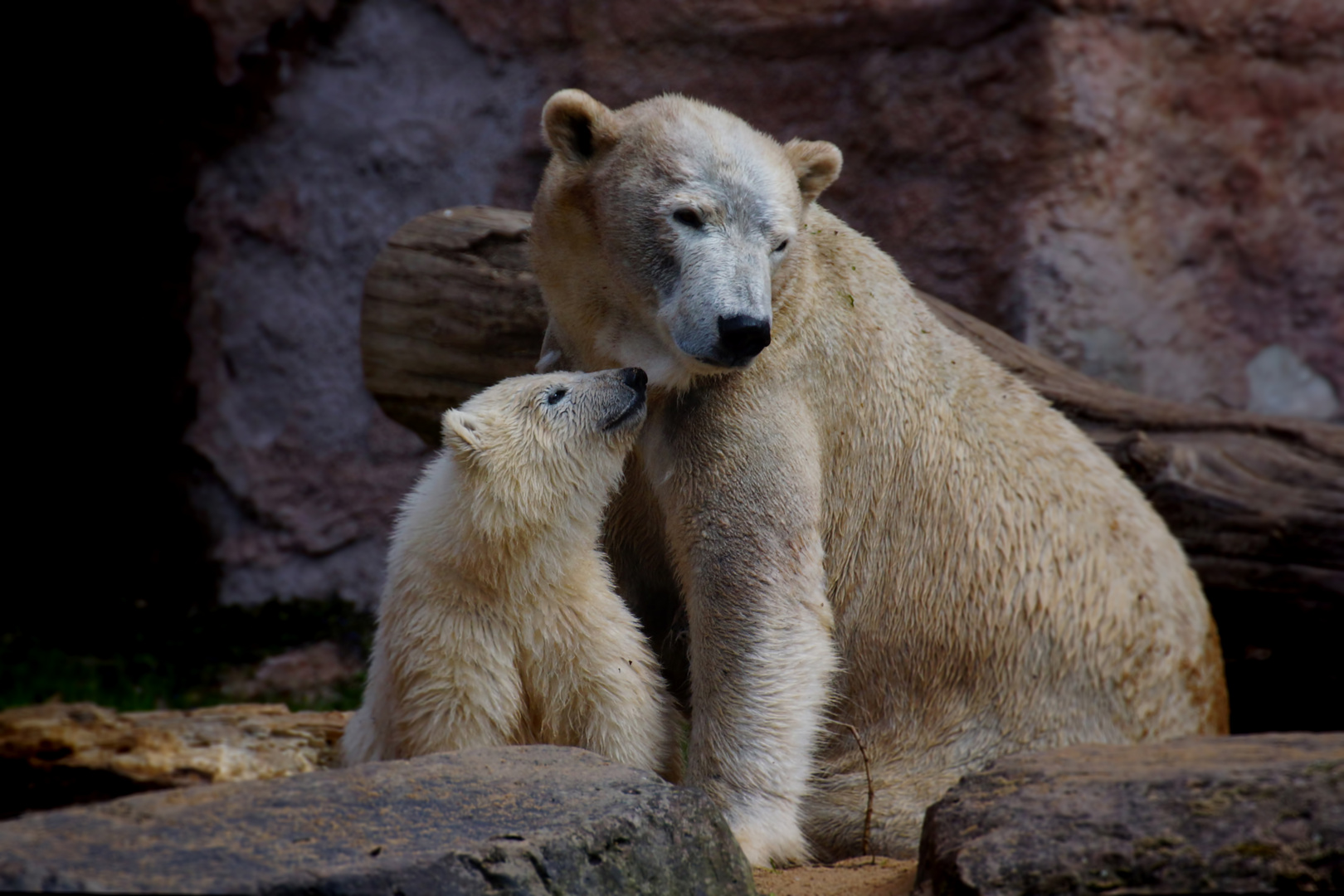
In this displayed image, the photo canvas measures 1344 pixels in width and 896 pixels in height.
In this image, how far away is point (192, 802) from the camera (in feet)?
7.52

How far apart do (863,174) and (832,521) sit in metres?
3.05

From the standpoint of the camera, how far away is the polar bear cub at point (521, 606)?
318 centimetres

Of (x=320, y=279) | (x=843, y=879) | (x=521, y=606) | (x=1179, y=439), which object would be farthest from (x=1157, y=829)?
(x=320, y=279)

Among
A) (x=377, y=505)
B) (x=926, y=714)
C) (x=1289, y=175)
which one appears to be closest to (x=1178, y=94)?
(x=1289, y=175)

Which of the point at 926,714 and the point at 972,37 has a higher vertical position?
the point at 972,37

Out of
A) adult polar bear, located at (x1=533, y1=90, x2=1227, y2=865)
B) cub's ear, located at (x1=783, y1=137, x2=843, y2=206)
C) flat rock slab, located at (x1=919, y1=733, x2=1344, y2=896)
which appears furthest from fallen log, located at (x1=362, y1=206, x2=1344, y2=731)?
flat rock slab, located at (x1=919, y1=733, x2=1344, y2=896)

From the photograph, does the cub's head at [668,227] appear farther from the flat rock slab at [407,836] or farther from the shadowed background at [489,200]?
the shadowed background at [489,200]

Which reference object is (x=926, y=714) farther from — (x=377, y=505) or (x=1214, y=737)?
(x=377, y=505)

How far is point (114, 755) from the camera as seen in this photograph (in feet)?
12.8

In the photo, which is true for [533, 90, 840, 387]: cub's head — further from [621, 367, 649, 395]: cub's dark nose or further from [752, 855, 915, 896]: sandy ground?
[752, 855, 915, 896]: sandy ground

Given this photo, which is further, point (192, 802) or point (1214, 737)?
point (1214, 737)

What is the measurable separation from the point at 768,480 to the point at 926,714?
0.88 m

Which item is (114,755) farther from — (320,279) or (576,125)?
(320,279)

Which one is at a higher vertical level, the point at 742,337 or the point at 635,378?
the point at 742,337
